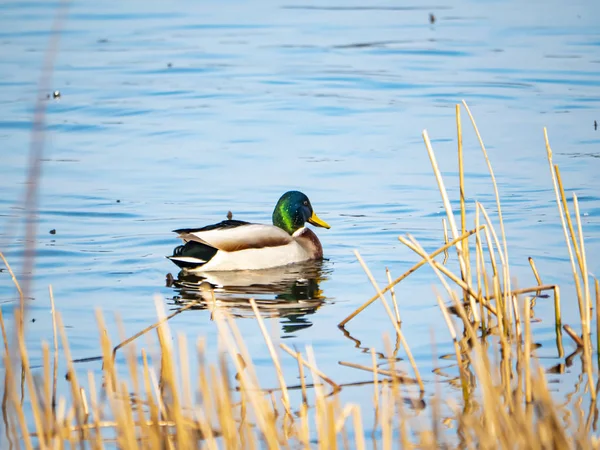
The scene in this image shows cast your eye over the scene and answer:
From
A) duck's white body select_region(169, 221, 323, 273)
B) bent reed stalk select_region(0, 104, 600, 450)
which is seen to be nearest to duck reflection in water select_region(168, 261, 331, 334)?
duck's white body select_region(169, 221, 323, 273)

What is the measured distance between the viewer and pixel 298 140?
14.8 metres

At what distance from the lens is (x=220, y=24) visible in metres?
→ 23.9

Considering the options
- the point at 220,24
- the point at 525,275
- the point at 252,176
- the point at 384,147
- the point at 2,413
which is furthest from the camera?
the point at 220,24

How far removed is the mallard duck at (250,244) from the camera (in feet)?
31.4

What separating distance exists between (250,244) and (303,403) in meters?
4.88

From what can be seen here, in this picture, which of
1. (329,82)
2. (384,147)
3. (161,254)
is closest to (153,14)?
(329,82)

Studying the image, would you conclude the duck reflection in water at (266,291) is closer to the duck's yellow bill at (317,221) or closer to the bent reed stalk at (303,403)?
the duck's yellow bill at (317,221)

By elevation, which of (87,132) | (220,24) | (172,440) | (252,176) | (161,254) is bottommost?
(172,440)

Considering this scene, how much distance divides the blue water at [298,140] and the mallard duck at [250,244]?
0.23 m

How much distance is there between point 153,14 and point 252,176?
1313 cm

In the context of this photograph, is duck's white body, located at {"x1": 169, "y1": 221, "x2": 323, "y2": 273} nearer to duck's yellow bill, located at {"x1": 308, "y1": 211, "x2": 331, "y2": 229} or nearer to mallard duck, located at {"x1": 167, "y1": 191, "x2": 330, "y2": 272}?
mallard duck, located at {"x1": 167, "y1": 191, "x2": 330, "y2": 272}

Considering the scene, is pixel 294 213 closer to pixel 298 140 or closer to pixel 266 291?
pixel 266 291

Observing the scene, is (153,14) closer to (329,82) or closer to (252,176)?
(329,82)

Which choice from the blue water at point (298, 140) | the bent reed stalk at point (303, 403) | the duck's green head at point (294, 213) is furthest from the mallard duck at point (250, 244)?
the bent reed stalk at point (303, 403)
